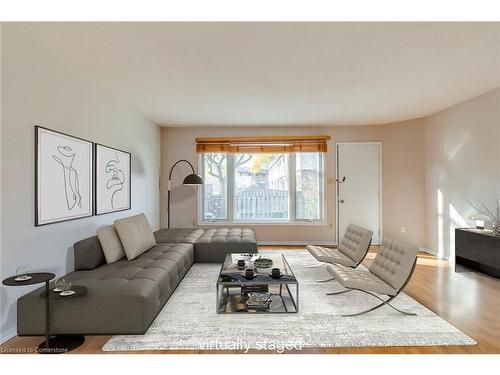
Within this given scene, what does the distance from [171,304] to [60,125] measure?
7.06 ft

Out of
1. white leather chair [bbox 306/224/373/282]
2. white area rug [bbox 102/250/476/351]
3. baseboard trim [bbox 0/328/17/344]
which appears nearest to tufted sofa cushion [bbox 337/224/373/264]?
white leather chair [bbox 306/224/373/282]

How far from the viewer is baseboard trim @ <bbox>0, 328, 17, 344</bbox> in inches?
84.8

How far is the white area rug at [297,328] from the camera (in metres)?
2.12

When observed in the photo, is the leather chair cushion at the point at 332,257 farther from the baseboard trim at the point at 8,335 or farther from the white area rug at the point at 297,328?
the baseboard trim at the point at 8,335

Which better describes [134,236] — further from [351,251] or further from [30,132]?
[351,251]

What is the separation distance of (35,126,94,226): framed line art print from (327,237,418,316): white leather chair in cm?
285

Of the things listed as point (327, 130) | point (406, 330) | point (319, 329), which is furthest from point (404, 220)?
point (319, 329)

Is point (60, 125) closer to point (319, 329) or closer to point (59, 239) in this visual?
point (59, 239)

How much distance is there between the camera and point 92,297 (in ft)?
7.09

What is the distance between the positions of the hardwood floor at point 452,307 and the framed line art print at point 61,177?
3.64ft

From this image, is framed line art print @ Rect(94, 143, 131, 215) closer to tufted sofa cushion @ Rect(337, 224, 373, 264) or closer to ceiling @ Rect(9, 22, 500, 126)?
ceiling @ Rect(9, 22, 500, 126)

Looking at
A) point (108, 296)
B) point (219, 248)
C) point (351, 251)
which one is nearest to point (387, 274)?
point (351, 251)

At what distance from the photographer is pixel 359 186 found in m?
5.82

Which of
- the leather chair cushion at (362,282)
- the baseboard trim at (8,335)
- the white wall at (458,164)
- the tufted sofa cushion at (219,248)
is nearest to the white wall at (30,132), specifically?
the baseboard trim at (8,335)
